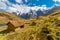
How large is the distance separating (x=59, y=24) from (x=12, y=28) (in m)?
25.9

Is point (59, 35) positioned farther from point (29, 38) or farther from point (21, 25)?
point (21, 25)

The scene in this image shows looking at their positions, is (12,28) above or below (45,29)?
below

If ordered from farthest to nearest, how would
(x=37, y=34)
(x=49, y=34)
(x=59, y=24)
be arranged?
1. (x=59, y=24)
2. (x=37, y=34)
3. (x=49, y=34)

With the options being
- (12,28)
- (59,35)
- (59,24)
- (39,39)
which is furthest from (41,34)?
(12,28)

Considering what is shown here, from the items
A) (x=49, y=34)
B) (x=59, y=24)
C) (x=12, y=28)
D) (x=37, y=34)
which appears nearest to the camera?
(x=49, y=34)

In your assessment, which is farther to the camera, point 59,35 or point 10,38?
point 10,38

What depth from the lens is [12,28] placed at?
78250 mm

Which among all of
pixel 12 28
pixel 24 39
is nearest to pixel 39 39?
pixel 24 39

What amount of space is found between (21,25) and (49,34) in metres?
34.1

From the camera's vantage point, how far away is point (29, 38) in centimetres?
A: 5338

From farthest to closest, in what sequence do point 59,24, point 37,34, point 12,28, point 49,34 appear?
point 12,28 < point 59,24 < point 37,34 < point 49,34

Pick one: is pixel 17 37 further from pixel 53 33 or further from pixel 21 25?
pixel 21 25

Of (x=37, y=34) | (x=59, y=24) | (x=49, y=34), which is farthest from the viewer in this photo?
(x=59, y=24)

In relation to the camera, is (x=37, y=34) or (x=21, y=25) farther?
(x=21, y=25)
